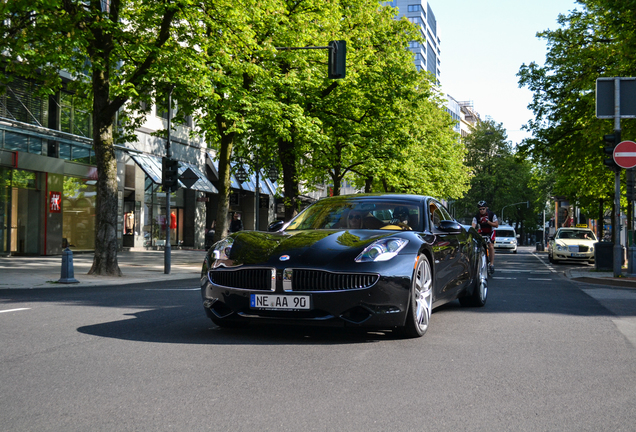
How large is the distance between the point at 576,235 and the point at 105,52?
72.8 feet

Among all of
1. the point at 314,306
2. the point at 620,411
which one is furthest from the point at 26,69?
the point at 620,411

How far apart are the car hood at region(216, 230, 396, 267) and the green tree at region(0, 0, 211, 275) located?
381 inches

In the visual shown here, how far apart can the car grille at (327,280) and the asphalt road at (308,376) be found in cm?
50

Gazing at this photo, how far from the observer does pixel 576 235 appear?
3112 centimetres

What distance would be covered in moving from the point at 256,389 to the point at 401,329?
232cm

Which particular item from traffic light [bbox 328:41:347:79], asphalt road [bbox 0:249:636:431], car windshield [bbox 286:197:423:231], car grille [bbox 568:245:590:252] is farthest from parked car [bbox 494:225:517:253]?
car windshield [bbox 286:197:423:231]

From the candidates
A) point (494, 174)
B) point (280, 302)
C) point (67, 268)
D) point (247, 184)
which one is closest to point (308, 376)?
point (280, 302)

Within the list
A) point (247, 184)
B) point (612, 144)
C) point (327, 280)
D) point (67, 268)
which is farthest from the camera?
point (247, 184)

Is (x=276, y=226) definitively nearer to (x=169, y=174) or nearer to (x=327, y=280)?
(x=327, y=280)

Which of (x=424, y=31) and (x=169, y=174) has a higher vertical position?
(x=424, y=31)

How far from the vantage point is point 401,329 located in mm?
6484

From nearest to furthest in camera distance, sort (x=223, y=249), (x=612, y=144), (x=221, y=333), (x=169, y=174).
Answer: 1. (x=223, y=249)
2. (x=221, y=333)
3. (x=612, y=144)
4. (x=169, y=174)

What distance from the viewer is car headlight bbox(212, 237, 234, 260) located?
6.46m

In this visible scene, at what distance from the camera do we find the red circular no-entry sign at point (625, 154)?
1576 cm
